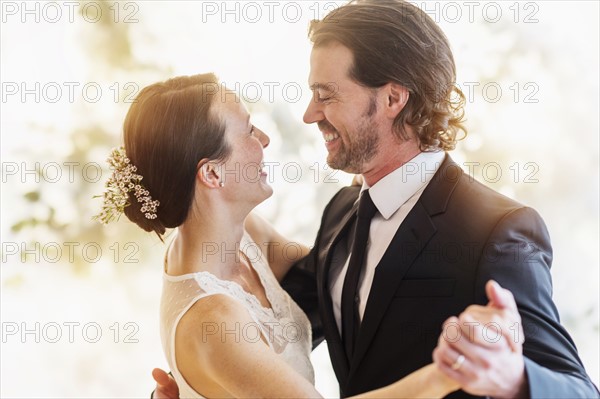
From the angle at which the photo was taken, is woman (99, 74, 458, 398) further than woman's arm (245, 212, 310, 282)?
No

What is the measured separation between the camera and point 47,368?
3.60m

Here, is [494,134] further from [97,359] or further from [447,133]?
[97,359]

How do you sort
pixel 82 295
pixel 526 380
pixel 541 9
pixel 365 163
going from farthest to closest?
1. pixel 82 295
2. pixel 541 9
3. pixel 365 163
4. pixel 526 380

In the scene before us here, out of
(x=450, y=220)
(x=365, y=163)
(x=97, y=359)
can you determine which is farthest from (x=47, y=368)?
(x=450, y=220)

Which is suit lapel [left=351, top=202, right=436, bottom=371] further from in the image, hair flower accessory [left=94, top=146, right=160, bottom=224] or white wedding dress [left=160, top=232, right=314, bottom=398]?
hair flower accessory [left=94, top=146, right=160, bottom=224]

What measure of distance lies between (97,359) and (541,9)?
2587 mm

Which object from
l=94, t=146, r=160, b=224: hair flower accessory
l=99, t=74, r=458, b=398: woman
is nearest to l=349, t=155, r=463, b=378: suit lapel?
l=99, t=74, r=458, b=398: woman

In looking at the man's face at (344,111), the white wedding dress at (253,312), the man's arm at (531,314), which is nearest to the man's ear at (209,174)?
the white wedding dress at (253,312)

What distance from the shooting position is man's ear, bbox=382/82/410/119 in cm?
244

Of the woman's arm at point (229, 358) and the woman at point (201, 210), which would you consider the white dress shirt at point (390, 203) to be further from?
the woman's arm at point (229, 358)

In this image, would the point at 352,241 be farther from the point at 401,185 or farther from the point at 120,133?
the point at 120,133

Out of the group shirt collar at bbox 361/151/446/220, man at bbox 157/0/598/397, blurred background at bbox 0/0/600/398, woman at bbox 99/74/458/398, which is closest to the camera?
man at bbox 157/0/598/397

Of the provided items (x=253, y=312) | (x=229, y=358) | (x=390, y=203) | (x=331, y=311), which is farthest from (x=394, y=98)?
(x=229, y=358)

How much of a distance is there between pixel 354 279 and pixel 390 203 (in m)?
0.26
